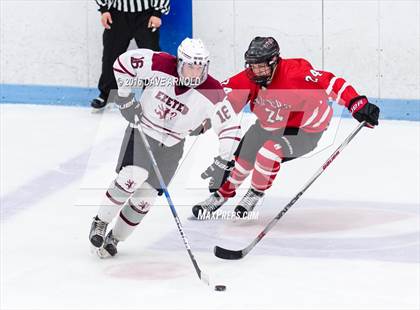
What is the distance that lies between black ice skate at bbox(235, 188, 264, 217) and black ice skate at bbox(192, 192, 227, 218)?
0.12 meters

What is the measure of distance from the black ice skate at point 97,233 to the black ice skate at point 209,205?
2.59 feet

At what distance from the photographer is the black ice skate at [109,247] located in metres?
5.59

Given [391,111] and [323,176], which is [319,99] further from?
[391,111]

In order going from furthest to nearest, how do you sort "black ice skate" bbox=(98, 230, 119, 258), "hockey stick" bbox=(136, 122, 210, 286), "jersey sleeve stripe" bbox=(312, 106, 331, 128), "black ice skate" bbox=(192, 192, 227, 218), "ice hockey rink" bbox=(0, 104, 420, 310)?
"black ice skate" bbox=(192, 192, 227, 218) < "jersey sleeve stripe" bbox=(312, 106, 331, 128) < "black ice skate" bbox=(98, 230, 119, 258) < "hockey stick" bbox=(136, 122, 210, 286) < "ice hockey rink" bbox=(0, 104, 420, 310)

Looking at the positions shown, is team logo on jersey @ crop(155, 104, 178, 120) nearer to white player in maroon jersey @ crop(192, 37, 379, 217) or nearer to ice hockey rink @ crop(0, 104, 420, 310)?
white player in maroon jersey @ crop(192, 37, 379, 217)

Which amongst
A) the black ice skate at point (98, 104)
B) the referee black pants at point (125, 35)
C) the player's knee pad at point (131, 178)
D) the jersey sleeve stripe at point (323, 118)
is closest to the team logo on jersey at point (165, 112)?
the player's knee pad at point (131, 178)

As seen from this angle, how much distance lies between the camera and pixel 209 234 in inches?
237

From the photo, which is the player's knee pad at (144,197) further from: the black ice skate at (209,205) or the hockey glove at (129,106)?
the black ice skate at (209,205)

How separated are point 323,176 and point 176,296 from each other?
2072mm

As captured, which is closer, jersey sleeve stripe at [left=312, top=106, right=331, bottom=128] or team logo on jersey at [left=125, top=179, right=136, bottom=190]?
team logo on jersey at [left=125, top=179, right=136, bottom=190]

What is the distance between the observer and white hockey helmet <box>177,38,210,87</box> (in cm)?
535

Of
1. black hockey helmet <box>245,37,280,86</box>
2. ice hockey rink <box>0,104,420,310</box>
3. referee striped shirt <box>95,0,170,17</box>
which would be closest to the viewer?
ice hockey rink <box>0,104,420,310</box>

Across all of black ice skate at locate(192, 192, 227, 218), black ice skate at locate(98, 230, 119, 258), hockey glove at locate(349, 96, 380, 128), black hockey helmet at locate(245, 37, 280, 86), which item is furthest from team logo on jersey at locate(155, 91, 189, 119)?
black ice skate at locate(192, 192, 227, 218)

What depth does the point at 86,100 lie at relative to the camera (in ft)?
28.5
